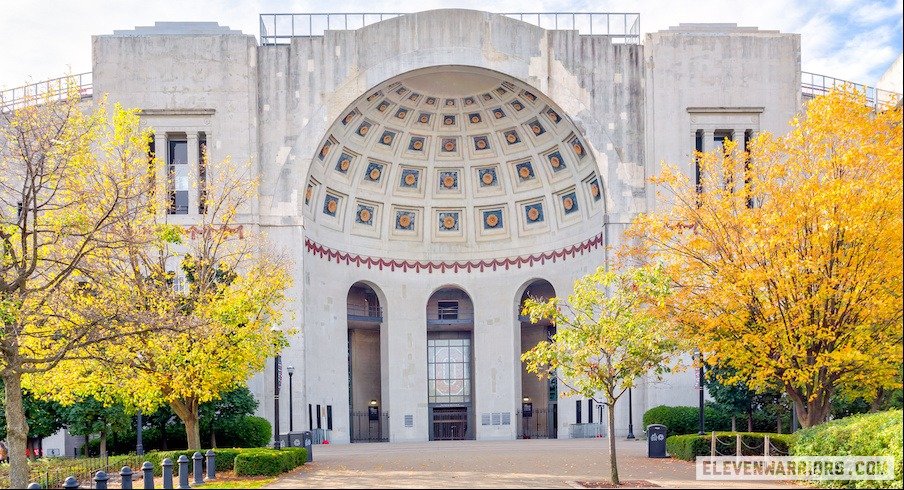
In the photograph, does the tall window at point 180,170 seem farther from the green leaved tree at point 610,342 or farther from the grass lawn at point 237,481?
the green leaved tree at point 610,342

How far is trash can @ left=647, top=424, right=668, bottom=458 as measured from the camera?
31797 millimetres

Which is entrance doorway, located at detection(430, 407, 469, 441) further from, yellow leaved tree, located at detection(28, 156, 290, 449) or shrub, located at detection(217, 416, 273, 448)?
yellow leaved tree, located at detection(28, 156, 290, 449)

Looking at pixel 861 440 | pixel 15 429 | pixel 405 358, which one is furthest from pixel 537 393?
pixel 861 440

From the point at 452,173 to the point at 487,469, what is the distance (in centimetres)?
2812

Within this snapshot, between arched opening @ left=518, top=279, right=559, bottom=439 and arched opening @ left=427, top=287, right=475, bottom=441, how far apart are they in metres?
2.96

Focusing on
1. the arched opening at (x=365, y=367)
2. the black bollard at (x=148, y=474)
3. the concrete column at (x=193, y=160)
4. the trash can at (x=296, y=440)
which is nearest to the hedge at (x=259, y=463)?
the black bollard at (x=148, y=474)

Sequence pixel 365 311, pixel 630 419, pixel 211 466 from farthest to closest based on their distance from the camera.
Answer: pixel 365 311 → pixel 630 419 → pixel 211 466

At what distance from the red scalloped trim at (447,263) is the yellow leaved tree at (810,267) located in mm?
20737

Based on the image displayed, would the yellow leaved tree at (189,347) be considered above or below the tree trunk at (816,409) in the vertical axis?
above

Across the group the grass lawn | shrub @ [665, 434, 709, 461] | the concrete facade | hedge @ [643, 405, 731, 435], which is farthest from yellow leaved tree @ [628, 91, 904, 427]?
the concrete facade

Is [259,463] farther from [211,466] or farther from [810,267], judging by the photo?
[810,267]

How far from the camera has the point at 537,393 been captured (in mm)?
56875

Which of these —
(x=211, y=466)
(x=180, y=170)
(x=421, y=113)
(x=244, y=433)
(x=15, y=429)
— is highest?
(x=421, y=113)

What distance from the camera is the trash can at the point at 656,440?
31797 mm
